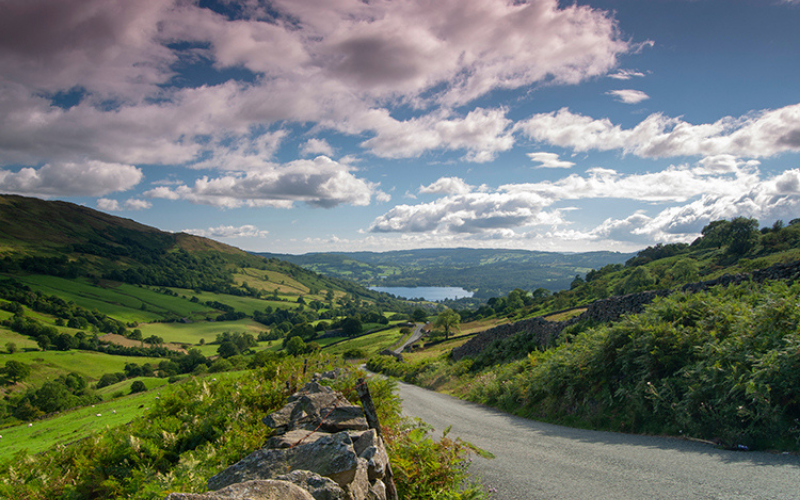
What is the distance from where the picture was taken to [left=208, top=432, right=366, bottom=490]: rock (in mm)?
3893

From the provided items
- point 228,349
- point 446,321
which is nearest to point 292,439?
point 446,321

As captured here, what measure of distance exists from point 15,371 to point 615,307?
101m

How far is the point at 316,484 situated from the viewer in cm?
350

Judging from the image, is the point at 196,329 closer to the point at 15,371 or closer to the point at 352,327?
the point at 15,371

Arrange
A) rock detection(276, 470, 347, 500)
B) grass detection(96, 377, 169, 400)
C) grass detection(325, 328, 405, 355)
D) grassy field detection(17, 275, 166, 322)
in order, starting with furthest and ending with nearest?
grassy field detection(17, 275, 166, 322) → grass detection(325, 328, 405, 355) → grass detection(96, 377, 169, 400) → rock detection(276, 470, 347, 500)

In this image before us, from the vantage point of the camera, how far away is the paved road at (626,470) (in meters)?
5.41

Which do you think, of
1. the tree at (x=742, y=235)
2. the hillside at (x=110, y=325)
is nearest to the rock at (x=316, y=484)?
the hillside at (x=110, y=325)

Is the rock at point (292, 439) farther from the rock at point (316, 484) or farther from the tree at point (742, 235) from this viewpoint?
the tree at point (742, 235)

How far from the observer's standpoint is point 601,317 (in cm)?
1847

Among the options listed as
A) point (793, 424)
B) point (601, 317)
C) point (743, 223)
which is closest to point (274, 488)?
point (793, 424)

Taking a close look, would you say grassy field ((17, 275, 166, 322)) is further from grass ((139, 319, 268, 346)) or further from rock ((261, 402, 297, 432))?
rock ((261, 402, 297, 432))

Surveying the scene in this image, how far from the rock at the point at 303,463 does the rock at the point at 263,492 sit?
60 cm

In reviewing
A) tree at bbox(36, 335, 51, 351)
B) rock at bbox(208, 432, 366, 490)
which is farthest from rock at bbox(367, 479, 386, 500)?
tree at bbox(36, 335, 51, 351)

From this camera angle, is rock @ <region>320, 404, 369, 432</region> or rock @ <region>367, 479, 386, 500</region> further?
rock @ <region>320, 404, 369, 432</region>
